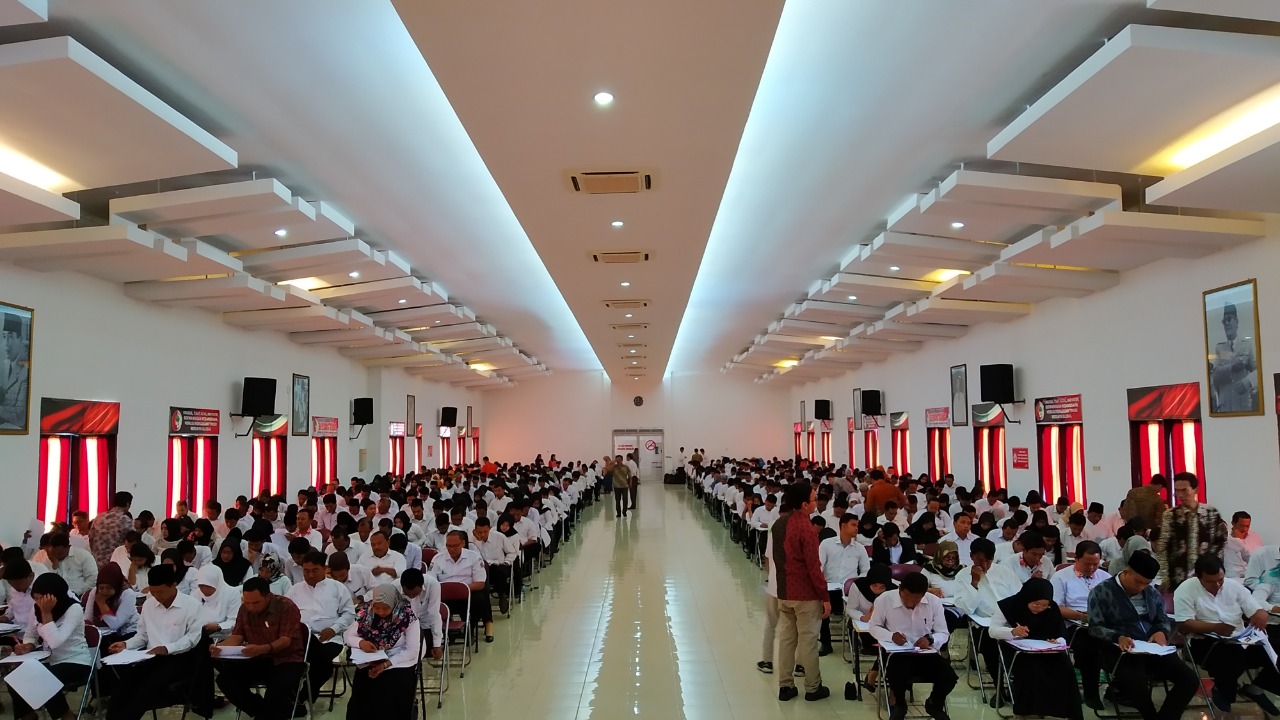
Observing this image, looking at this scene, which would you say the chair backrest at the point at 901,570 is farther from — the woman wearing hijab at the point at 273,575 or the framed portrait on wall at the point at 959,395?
the framed portrait on wall at the point at 959,395

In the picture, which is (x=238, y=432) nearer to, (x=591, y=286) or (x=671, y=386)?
(x=591, y=286)

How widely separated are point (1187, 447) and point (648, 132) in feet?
25.9

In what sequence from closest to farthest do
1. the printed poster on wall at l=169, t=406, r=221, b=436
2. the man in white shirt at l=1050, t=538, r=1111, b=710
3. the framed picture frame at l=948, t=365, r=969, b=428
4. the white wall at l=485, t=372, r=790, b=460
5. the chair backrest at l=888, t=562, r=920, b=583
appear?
1. the man in white shirt at l=1050, t=538, r=1111, b=710
2. the chair backrest at l=888, t=562, r=920, b=583
3. the printed poster on wall at l=169, t=406, r=221, b=436
4. the framed picture frame at l=948, t=365, r=969, b=428
5. the white wall at l=485, t=372, r=790, b=460

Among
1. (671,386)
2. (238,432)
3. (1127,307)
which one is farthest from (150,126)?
(671,386)

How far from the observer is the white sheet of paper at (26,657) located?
5484mm

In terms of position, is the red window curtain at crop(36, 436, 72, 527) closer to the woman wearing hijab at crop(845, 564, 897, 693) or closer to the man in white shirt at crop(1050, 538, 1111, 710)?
the woman wearing hijab at crop(845, 564, 897, 693)

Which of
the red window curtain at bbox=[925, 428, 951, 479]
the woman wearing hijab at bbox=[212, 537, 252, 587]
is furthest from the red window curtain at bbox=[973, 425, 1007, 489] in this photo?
the woman wearing hijab at bbox=[212, 537, 252, 587]

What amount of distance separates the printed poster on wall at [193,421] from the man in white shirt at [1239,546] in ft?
42.4

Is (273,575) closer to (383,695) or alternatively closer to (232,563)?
(232,563)

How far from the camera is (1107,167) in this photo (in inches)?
305

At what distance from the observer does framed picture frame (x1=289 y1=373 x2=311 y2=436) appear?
56.5ft

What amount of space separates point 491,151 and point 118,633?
4.27 m

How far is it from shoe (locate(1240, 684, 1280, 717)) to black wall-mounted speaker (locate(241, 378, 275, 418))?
44.7ft

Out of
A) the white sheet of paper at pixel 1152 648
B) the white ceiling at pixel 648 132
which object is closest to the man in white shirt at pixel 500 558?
the white ceiling at pixel 648 132
